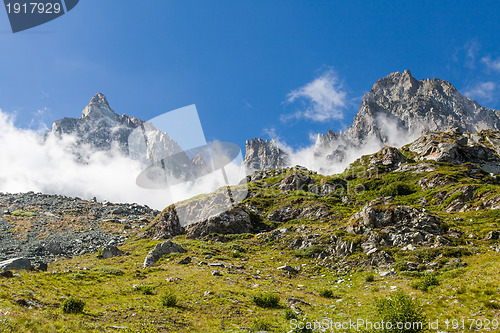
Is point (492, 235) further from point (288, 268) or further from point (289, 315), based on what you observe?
point (289, 315)

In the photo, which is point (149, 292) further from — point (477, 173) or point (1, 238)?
point (477, 173)

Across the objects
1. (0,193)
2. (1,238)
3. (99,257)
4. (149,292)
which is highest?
(0,193)

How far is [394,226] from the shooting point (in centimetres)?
4953

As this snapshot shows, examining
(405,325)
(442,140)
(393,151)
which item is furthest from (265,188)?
(405,325)

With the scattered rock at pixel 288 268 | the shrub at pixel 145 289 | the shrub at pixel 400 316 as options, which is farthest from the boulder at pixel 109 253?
the shrub at pixel 400 316

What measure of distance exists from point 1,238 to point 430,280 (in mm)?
99784

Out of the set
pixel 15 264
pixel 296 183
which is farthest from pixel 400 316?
pixel 296 183

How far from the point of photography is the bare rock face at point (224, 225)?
81.6 metres

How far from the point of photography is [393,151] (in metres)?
138

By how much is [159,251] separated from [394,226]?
148 ft

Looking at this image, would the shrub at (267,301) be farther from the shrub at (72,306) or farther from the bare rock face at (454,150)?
the bare rock face at (454,150)

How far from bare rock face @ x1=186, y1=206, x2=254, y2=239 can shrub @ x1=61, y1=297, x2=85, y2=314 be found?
2376 inches

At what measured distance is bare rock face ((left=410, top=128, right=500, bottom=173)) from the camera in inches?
4811

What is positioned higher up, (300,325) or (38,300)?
(38,300)
